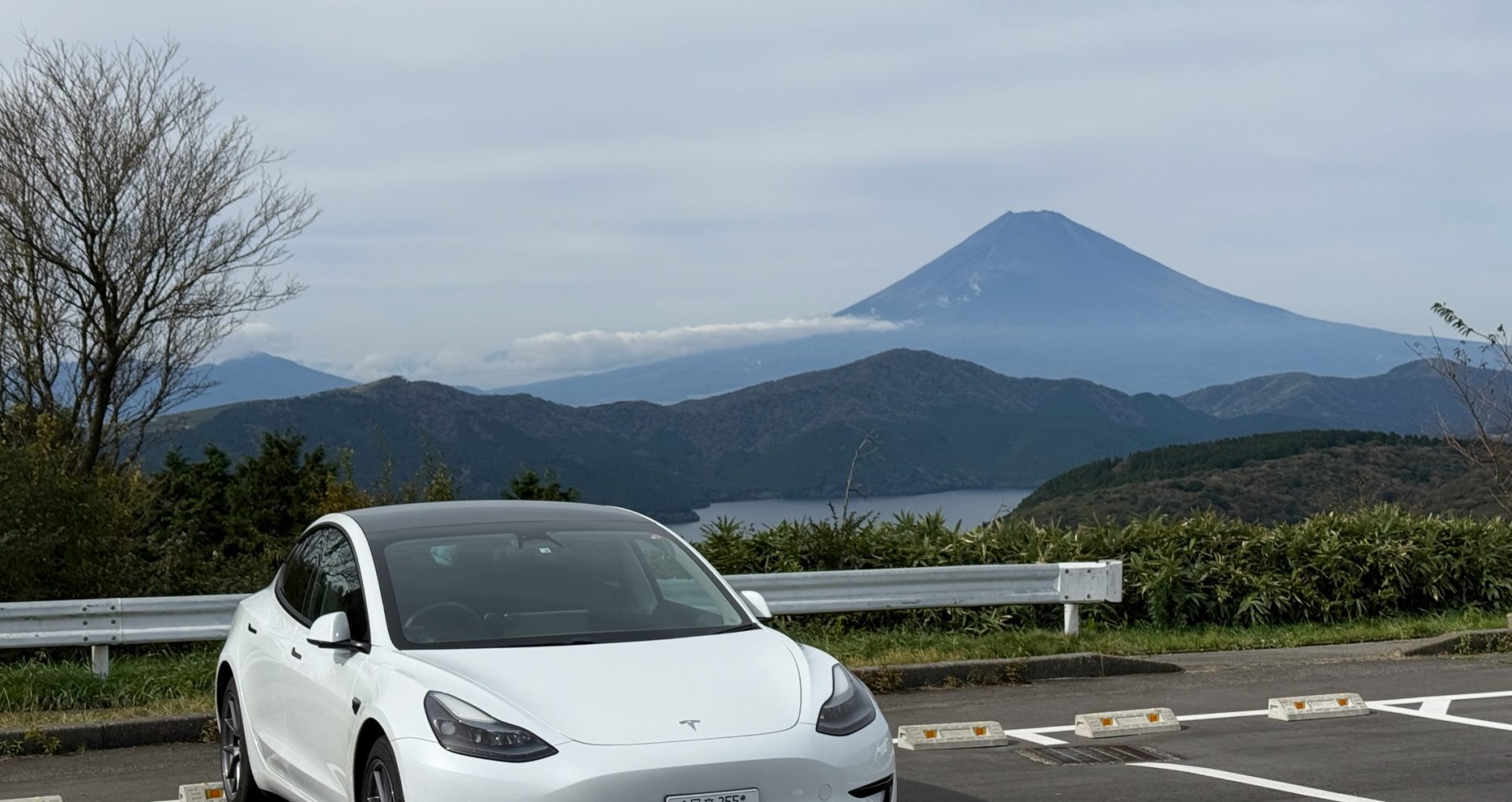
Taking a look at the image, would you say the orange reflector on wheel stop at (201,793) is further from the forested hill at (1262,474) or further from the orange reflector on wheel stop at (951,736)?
the forested hill at (1262,474)

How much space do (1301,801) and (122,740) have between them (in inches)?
248

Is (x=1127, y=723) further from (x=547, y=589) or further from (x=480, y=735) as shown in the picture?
(x=480, y=735)

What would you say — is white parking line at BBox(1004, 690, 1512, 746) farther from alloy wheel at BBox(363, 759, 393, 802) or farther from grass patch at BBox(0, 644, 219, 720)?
grass patch at BBox(0, 644, 219, 720)

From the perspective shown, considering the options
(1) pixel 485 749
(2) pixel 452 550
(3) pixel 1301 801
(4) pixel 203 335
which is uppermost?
(4) pixel 203 335

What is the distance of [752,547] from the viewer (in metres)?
14.8

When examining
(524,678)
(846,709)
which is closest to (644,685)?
(524,678)

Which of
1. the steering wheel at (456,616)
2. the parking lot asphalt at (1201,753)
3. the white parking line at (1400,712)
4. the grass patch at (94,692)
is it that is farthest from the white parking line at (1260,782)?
the grass patch at (94,692)

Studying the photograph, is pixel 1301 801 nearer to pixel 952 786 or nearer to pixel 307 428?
pixel 952 786

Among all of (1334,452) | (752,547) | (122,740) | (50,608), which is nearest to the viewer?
(122,740)

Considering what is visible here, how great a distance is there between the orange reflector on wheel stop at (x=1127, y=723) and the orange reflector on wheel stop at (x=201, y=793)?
15.0 ft

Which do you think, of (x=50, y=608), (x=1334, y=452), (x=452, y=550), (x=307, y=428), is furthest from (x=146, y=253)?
(x=307, y=428)

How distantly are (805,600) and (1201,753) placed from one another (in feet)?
13.8

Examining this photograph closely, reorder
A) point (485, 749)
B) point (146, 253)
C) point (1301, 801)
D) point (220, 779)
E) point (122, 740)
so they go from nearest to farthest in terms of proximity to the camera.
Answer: point (485, 749) < point (1301, 801) < point (220, 779) < point (122, 740) < point (146, 253)

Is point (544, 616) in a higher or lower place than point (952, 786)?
higher
